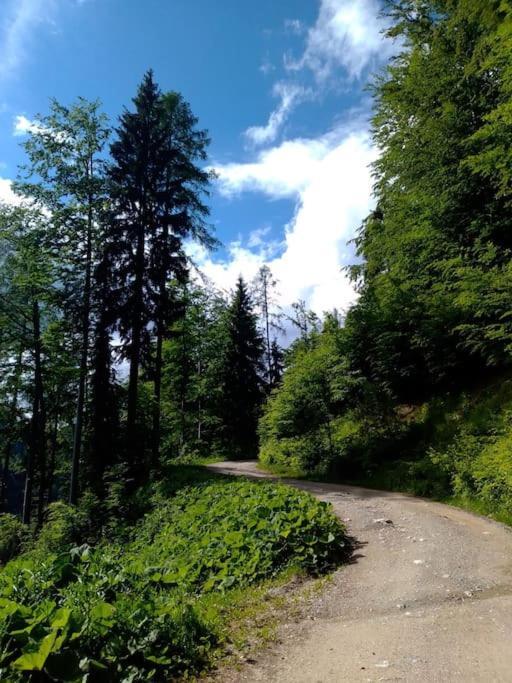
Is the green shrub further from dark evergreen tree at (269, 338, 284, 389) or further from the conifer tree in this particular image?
dark evergreen tree at (269, 338, 284, 389)

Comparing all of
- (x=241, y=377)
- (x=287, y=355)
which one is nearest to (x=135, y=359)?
(x=287, y=355)

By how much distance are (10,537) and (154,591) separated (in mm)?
13449

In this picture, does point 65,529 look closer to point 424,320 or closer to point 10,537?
point 10,537

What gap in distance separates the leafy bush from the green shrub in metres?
8.76

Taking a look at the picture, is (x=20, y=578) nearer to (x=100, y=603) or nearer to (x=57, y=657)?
(x=100, y=603)

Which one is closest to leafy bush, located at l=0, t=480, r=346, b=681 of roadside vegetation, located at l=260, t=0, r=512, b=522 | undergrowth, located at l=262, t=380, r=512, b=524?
undergrowth, located at l=262, t=380, r=512, b=524

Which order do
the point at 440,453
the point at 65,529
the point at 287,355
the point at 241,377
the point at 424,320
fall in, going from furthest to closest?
1. the point at 241,377
2. the point at 287,355
3. the point at 424,320
4. the point at 65,529
5. the point at 440,453

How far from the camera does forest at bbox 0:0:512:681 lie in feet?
20.5

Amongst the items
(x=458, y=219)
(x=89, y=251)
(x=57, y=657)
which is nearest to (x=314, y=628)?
(x=57, y=657)

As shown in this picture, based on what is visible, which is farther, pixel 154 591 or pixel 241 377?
pixel 241 377

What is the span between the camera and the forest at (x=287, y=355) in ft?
20.5

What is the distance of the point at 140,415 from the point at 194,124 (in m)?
13.7

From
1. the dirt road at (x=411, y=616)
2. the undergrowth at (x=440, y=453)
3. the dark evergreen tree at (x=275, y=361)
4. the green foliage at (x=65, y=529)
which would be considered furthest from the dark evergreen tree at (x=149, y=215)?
the dark evergreen tree at (x=275, y=361)

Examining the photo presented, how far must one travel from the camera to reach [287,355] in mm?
22875
